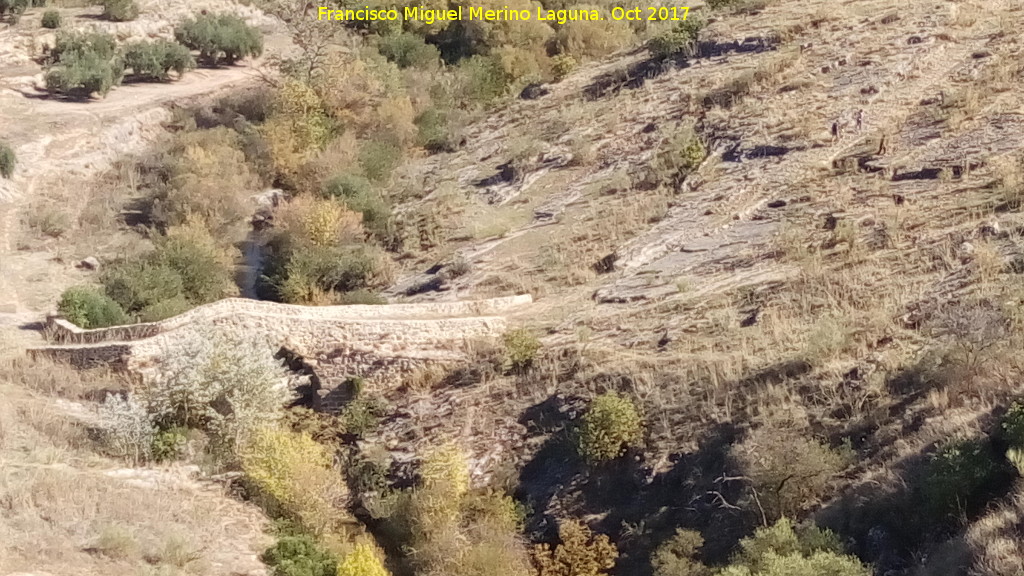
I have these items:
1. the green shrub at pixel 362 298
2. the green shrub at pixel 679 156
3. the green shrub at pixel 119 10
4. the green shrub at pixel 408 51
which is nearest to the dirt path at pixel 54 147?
the green shrub at pixel 119 10

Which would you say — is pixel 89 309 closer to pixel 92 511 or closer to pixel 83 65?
pixel 92 511

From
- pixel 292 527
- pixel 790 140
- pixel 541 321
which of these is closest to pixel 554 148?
pixel 790 140

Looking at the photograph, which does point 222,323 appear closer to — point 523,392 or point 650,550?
point 523,392

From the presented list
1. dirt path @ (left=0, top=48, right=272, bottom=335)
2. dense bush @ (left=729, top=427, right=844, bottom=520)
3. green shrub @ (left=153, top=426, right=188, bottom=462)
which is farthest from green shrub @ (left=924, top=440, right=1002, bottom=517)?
dirt path @ (left=0, top=48, right=272, bottom=335)

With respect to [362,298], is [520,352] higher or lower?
higher

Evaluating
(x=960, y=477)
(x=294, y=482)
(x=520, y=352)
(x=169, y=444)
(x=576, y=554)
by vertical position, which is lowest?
(x=169, y=444)

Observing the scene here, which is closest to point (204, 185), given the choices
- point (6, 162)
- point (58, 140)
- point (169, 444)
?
point (6, 162)

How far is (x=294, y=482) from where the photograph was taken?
1326 cm

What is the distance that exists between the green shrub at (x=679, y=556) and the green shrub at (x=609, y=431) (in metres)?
1.85

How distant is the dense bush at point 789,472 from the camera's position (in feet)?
34.8

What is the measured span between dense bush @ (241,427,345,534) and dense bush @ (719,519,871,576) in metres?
5.88

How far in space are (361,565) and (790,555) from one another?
4.99 metres

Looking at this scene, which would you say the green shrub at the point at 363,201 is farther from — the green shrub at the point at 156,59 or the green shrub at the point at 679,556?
the green shrub at the point at 679,556

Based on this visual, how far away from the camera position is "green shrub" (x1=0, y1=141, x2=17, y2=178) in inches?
912
